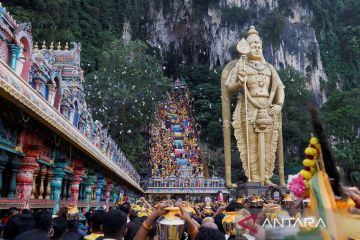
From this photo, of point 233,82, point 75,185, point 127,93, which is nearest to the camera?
point 75,185

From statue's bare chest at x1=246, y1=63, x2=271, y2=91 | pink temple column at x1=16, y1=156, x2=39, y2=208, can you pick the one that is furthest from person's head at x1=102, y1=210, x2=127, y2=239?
statue's bare chest at x1=246, y1=63, x2=271, y2=91

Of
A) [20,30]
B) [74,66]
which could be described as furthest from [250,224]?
[74,66]

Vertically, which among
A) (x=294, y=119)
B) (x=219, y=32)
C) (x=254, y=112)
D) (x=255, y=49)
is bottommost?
(x=254, y=112)

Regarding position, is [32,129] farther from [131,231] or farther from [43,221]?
[43,221]

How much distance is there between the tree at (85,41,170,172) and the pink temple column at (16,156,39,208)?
49.6 feet

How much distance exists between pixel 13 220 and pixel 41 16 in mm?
22292

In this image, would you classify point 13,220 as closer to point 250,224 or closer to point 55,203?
point 250,224

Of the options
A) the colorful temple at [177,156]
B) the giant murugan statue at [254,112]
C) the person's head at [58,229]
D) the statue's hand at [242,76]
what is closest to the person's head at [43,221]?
the person's head at [58,229]

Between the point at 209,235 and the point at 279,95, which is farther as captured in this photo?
the point at 279,95

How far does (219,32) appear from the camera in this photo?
36906 millimetres

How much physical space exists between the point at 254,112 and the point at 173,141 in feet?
54.1

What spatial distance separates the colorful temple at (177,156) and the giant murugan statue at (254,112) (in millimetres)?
7353

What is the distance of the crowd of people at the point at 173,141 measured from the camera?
79.7 ft

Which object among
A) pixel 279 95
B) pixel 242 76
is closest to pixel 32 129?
pixel 242 76
